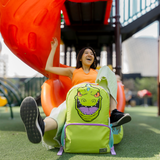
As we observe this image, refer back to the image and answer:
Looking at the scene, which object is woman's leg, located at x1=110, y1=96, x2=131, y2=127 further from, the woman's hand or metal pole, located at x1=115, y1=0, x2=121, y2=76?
metal pole, located at x1=115, y1=0, x2=121, y2=76

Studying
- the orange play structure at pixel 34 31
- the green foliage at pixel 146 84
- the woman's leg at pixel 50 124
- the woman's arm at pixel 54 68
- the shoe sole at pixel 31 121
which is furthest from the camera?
the green foliage at pixel 146 84

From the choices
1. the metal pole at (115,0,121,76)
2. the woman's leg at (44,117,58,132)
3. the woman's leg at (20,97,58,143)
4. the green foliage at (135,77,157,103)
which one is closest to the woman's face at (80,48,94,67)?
the woman's leg at (44,117,58,132)

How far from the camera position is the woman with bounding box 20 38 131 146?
122 cm

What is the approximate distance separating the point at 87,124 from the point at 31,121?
0.45 m

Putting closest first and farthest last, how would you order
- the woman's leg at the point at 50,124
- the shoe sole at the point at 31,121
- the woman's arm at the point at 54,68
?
1. the shoe sole at the point at 31,121
2. the woman's leg at the point at 50,124
3. the woman's arm at the point at 54,68

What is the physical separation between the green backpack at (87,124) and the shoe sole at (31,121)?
286 mm

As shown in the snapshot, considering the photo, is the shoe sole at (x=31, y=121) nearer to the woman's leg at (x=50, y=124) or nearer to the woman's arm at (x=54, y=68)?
the woman's leg at (x=50, y=124)

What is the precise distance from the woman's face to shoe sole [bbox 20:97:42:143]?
3.10ft

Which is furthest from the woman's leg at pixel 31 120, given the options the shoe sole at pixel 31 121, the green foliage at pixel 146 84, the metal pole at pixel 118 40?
the green foliage at pixel 146 84

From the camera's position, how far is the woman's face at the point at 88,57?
79.2 inches

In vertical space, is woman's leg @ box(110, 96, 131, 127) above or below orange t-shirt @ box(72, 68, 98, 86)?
below

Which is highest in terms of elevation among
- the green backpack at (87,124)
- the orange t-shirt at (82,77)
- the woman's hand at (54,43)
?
the woman's hand at (54,43)

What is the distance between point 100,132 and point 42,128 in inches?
18.2

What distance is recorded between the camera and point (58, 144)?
160 cm
